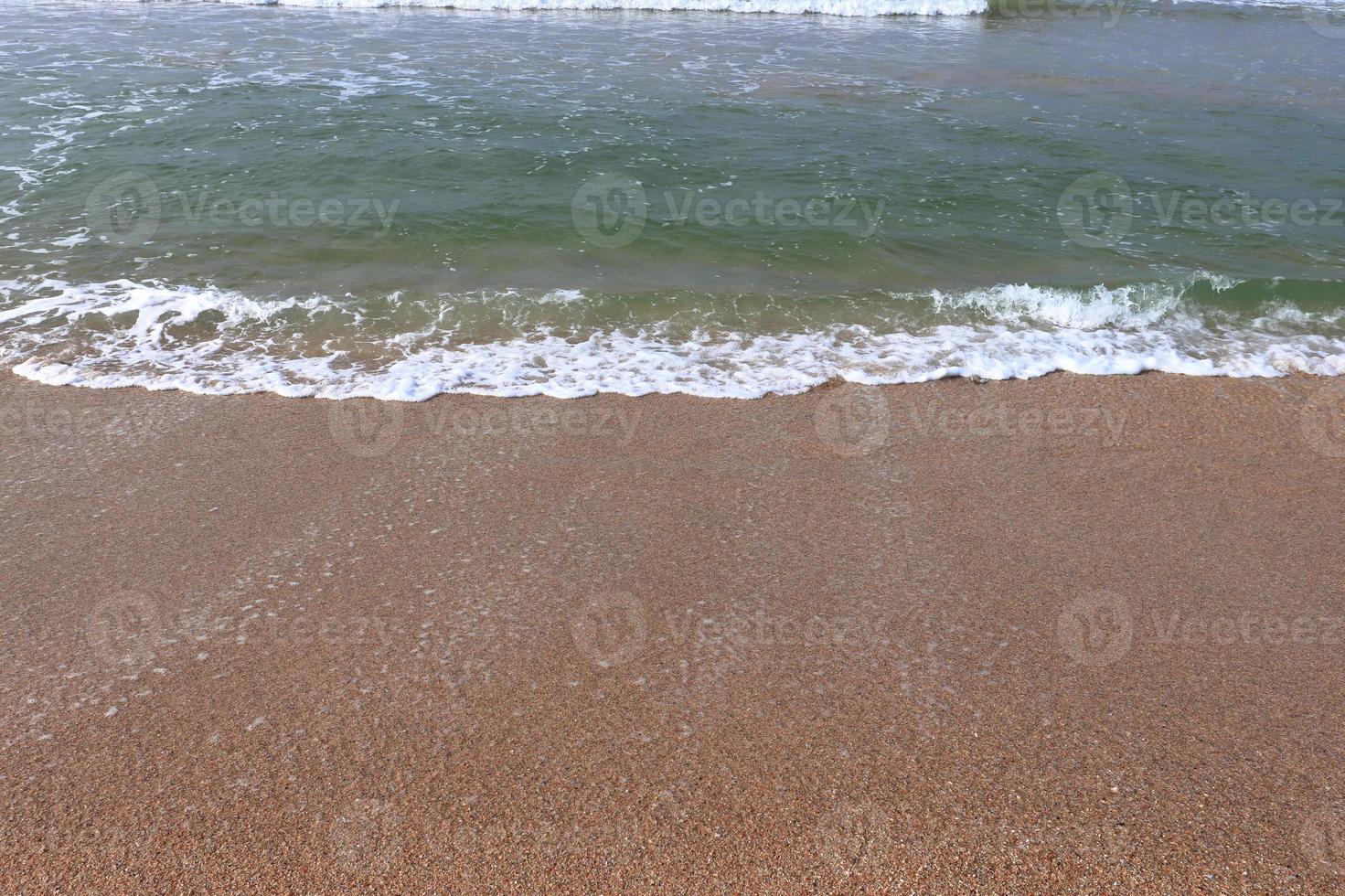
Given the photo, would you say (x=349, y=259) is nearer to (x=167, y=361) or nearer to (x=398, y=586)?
(x=167, y=361)

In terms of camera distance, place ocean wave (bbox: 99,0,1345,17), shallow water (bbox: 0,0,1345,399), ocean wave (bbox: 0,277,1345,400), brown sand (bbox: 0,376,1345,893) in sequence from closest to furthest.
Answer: brown sand (bbox: 0,376,1345,893), ocean wave (bbox: 0,277,1345,400), shallow water (bbox: 0,0,1345,399), ocean wave (bbox: 99,0,1345,17)

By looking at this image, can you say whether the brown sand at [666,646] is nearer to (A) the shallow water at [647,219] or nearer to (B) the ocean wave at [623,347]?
(B) the ocean wave at [623,347]

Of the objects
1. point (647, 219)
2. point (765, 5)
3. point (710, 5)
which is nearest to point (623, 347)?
point (647, 219)

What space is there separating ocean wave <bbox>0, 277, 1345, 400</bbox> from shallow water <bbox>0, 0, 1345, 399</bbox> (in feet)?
0.10

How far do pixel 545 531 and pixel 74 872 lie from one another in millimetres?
2276

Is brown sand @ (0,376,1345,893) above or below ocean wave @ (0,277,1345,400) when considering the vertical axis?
below

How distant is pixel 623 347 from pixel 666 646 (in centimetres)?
319

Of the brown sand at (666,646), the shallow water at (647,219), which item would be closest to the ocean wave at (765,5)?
the shallow water at (647,219)

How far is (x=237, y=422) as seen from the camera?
17.6 ft

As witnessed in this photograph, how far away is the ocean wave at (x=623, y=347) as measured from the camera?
5949 mm

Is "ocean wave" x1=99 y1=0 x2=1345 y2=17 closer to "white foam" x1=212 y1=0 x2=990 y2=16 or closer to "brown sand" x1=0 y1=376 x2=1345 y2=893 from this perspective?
"white foam" x1=212 y1=0 x2=990 y2=16

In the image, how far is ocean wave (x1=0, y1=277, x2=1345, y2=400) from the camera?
5949mm

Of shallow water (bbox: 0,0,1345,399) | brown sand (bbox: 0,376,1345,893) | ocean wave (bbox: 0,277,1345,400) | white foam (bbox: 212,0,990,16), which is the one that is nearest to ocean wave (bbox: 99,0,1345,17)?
white foam (bbox: 212,0,990,16)

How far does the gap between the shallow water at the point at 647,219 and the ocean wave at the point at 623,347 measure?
0.03 m
